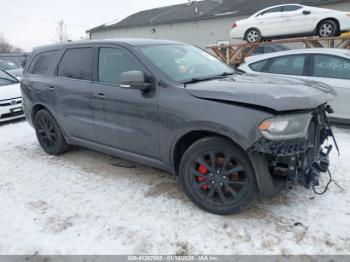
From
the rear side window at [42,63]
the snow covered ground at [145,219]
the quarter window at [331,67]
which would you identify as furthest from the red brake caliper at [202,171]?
the quarter window at [331,67]

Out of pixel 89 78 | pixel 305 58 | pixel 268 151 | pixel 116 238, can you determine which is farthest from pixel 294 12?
pixel 116 238

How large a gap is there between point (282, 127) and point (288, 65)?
162 inches

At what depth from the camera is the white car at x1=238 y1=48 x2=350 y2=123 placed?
18.8 feet

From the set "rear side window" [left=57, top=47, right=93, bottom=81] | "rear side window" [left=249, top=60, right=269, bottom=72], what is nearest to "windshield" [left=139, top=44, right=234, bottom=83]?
"rear side window" [left=57, top=47, right=93, bottom=81]

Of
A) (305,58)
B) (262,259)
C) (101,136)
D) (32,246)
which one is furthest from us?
(305,58)

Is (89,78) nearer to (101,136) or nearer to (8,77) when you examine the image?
(101,136)

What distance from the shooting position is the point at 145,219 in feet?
10.4

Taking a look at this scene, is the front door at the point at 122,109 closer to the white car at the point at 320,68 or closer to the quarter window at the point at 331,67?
the white car at the point at 320,68

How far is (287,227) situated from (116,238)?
1.60m

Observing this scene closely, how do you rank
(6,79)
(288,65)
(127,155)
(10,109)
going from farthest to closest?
(6,79), (10,109), (288,65), (127,155)

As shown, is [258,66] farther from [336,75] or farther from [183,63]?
[183,63]

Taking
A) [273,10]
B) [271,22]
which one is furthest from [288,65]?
[273,10]

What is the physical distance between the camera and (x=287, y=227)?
2947mm

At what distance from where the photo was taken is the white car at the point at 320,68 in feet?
18.8
